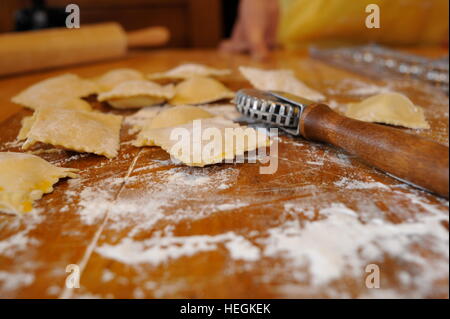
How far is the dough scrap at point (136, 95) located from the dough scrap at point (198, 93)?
0.03 metres

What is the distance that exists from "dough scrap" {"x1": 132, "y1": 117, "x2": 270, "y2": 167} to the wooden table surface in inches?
1.3

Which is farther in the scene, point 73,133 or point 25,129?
point 25,129

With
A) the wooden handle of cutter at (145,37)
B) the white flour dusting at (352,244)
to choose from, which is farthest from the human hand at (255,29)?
the white flour dusting at (352,244)

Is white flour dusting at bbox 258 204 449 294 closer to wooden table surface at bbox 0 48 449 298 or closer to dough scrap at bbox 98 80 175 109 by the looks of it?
wooden table surface at bbox 0 48 449 298

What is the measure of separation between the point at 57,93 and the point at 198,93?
0.51 m

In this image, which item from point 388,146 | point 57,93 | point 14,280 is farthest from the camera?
point 57,93

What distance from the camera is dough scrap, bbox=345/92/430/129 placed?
3.35 ft

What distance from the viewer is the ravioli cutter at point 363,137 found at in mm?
601

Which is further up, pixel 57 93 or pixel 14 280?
pixel 57 93

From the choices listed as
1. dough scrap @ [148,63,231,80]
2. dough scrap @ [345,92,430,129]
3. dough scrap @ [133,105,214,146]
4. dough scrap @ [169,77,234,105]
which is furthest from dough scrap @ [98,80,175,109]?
dough scrap @ [345,92,430,129]

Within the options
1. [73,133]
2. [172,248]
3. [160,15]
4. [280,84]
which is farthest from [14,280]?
[160,15]

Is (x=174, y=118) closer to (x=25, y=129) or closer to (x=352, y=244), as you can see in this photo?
(x=25, y=129)

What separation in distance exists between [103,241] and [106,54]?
1.94 meters

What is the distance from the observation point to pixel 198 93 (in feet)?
4.25
